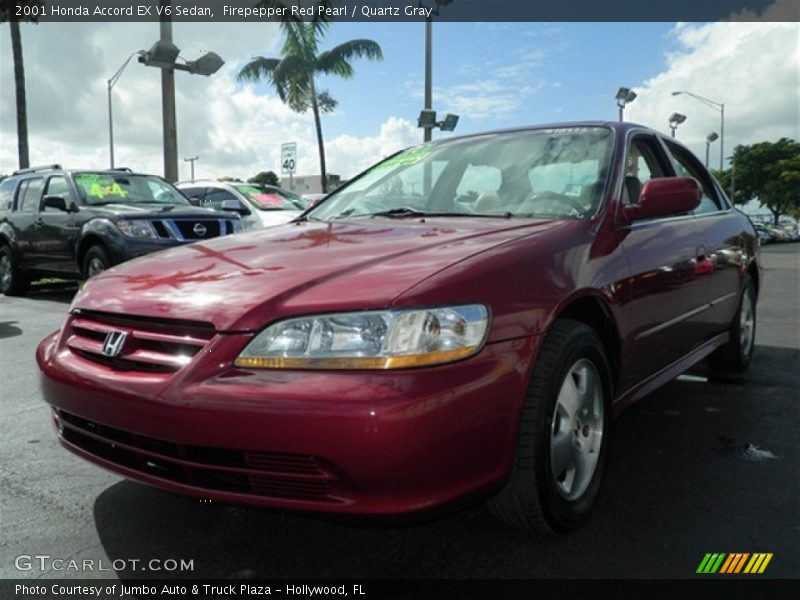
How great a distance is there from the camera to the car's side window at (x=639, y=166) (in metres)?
3.21

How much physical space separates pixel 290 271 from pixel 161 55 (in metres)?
11.1

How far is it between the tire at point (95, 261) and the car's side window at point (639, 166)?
614cm

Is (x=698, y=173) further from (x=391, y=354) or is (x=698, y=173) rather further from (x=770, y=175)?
(x=770, y=175)

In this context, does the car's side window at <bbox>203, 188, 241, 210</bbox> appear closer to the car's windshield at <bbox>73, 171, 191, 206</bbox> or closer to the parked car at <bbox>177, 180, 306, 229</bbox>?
the parked car at <bbox>177, 180, 306, 229</bbox>

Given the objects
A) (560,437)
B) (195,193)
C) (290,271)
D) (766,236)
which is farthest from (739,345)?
(766,236)

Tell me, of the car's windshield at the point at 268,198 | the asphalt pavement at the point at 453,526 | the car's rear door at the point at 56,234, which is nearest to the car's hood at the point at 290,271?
the asphalt pavement at the point at 453,526

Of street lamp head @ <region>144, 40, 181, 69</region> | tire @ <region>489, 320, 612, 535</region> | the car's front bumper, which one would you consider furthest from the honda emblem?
street lamp head @ <region>144, 40, 181, 69</region>

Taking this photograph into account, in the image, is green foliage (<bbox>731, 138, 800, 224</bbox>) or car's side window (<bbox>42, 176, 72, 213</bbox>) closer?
car's side window (<bbox>42, 176, 72, 213</bbox>)

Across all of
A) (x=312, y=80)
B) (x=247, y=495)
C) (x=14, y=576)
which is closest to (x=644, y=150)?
(x=247, y=495)

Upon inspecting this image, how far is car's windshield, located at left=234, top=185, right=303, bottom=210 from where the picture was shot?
1120cm

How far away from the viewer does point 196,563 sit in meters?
2.25

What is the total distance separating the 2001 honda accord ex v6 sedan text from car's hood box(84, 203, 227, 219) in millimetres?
5341

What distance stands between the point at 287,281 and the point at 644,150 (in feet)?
7.49

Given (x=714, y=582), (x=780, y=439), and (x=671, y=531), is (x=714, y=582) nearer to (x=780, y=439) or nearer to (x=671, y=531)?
(x=671, y=531)
